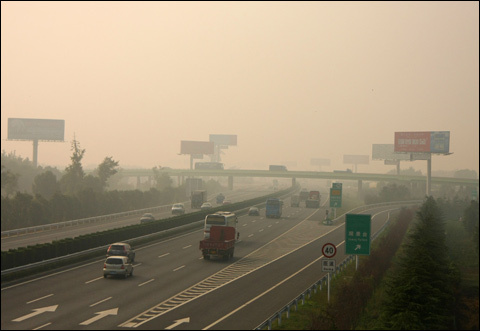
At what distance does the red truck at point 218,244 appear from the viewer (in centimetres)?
5222

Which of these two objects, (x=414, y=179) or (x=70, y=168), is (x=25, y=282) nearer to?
(x=70, y=168)

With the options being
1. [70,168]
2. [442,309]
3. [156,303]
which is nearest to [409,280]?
[442,309]

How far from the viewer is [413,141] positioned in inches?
5881

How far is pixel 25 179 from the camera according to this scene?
149 meters

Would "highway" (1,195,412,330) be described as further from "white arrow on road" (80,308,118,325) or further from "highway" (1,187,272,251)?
"highway" (1,187,272,251)

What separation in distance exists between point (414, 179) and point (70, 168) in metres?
111

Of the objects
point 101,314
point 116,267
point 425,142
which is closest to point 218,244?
point 116,267

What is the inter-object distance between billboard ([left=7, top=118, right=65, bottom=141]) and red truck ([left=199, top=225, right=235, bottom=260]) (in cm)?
13928

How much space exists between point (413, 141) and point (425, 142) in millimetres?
3070

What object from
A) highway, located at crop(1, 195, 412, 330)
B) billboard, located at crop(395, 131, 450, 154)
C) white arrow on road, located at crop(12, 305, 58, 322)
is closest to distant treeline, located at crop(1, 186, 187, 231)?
highway, located at crop(1, 195, 412, 330)

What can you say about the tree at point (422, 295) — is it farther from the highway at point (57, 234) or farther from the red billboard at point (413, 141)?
the red billboard at point (413, 141)

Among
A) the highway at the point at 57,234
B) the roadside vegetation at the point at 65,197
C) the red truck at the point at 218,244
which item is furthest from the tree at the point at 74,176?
the red truck at the point at 218,244

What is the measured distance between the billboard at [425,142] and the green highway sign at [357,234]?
381 feet

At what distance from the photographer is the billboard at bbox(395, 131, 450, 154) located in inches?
5763
